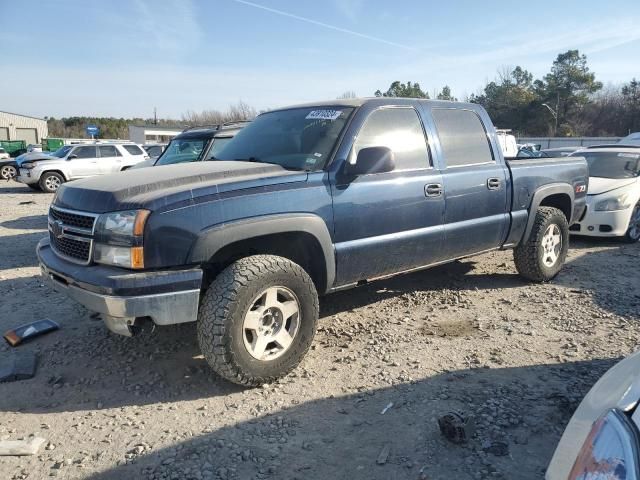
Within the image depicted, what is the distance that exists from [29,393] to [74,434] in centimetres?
70

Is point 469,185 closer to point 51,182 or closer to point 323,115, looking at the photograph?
point 323,115

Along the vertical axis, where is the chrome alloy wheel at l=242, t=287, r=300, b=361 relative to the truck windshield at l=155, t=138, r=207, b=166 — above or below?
below

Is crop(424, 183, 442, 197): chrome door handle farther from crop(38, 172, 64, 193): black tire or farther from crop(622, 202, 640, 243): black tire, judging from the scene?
crop(38, 172, 64, 193): black tire

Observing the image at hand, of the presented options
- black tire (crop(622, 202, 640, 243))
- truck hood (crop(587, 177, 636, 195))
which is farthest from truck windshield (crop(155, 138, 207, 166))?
black tire (crop(622, 202, 640, 243))

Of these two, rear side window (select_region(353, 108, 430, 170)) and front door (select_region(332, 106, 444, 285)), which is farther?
rear side window (select_region(353, 108, 430, 170))

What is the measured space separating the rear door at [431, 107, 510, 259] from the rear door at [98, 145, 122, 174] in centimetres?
1516

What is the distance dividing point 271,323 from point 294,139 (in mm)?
1545

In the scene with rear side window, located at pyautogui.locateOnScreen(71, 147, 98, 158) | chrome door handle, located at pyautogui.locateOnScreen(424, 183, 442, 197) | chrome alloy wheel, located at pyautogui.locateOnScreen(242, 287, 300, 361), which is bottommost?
chrome alloy wheel, located at pyautogui.locateOnScreen(242, 287, 300, 361)

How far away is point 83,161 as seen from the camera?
669 inches

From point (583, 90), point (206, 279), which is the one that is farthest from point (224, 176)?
point (583, 90)

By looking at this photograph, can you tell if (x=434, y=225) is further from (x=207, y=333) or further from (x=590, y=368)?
(x=207, y=333)

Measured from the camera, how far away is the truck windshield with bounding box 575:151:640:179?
27.7ft

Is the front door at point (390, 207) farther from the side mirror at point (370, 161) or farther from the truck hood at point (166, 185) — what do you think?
the truck hood at point (166, 185)

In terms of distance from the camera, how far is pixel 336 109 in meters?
4.13
